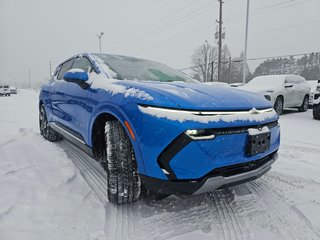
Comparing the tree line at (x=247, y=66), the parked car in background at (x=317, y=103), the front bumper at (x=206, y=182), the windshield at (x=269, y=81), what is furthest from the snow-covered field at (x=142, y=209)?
the tree line at (x=247, y=66)

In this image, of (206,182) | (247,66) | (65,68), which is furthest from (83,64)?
(247,66)

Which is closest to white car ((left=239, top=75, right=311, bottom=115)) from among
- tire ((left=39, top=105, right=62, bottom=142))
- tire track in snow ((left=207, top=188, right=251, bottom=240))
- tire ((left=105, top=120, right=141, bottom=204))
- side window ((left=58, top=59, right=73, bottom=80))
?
side window ((left=58, top=59, right=73, bottom=80))

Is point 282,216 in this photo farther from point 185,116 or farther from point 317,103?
point 317,103

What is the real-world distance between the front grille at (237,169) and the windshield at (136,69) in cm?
134

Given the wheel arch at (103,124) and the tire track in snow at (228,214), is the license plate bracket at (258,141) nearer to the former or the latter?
the tire track in snow at (228,214)

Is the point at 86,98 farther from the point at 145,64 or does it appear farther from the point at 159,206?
the point at 159,206

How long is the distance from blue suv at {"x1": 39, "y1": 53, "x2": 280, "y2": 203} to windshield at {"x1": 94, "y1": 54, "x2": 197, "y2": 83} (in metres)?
0.17

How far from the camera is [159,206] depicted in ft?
7.72

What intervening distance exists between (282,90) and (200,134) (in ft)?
25.5

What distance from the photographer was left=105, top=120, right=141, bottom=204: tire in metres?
2.13

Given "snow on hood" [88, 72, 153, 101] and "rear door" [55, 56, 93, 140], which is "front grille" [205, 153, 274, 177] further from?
"rear door" [55, 56, 93, 140]

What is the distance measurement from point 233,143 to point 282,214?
0.85 metres

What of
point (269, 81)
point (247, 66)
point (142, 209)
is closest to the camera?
point (142, 209)

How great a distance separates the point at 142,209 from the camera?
90.4 inches
